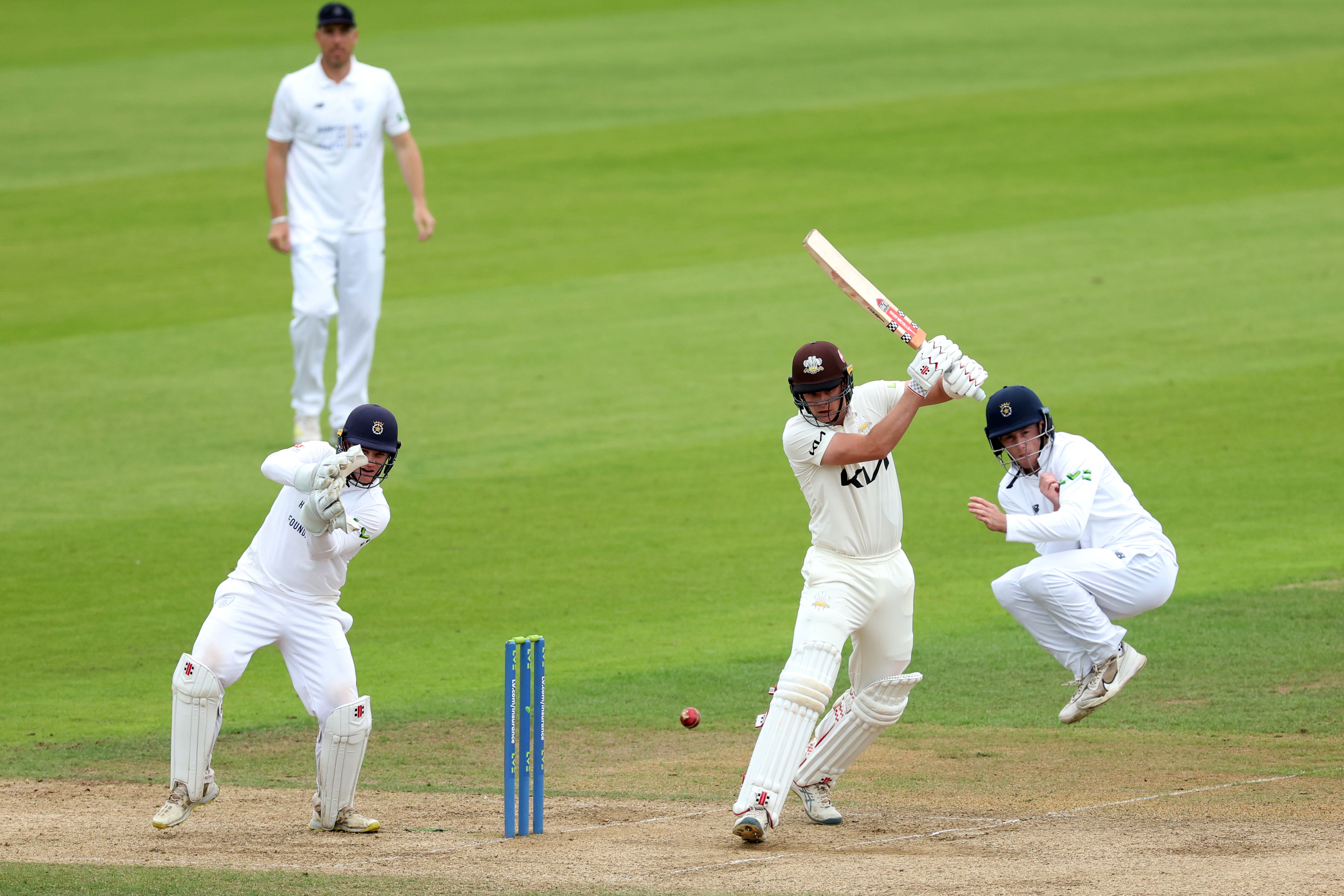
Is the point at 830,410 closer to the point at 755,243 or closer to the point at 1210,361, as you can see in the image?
the point at 1210,361

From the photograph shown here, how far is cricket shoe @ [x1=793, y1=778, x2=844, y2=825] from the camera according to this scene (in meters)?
7.41

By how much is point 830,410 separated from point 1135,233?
43.2 ft

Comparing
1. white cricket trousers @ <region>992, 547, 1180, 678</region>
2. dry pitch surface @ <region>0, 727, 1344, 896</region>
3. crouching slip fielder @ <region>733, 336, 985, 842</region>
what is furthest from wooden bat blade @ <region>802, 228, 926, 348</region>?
dry pitch surface @ <region>0, 727, 1344, 896</region>

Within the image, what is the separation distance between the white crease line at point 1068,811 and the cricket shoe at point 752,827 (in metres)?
0.31

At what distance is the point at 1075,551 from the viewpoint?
7.85 m

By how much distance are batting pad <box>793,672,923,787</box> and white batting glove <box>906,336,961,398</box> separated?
1.17 m

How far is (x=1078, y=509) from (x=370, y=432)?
113 inches

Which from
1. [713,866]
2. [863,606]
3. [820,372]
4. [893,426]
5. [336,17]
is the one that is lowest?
[713,866]

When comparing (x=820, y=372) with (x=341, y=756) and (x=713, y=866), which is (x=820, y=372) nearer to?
(x=713, y=866)

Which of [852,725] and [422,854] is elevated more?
[852,725]

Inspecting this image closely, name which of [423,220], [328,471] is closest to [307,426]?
[423,220]

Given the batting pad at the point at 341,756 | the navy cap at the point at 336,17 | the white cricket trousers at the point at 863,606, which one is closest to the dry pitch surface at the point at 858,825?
the batting pad at the point at 341,756

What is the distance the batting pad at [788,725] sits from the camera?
22.3ft

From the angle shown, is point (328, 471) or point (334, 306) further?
point (334, 306)
